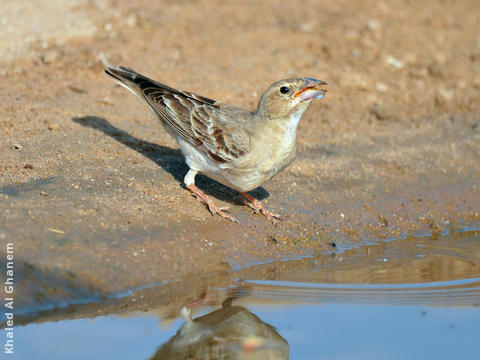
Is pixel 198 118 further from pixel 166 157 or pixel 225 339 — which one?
pixel 225 339

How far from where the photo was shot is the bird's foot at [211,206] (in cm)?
691

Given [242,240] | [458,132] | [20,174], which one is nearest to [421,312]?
[242,240]

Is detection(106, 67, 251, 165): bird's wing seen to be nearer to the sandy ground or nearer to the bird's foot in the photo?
the bird's foot

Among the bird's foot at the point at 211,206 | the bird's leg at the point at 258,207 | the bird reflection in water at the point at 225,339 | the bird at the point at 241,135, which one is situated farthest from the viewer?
the bird's leg at the point at 258,207

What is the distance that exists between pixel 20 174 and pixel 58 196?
1.83ft

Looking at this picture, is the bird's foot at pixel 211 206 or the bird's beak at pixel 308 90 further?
the bird's foot at pixel 211 206

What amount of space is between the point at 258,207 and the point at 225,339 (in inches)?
94.4

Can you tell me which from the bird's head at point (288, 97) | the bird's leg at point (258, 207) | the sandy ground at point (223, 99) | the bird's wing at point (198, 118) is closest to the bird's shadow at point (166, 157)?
the sandy ground at point (223, 99)

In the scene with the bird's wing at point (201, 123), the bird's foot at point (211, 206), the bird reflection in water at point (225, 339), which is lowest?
the bird reflection in water at point (225, 339)

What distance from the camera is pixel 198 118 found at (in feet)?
23.6

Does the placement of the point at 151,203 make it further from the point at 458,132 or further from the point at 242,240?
the point at 458,132

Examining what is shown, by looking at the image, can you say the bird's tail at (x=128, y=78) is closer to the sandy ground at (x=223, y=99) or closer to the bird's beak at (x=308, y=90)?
the sandy ground at (x=223, y=99)

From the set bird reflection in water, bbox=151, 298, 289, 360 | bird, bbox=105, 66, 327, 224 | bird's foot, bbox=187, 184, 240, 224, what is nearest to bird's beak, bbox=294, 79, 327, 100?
bird, bbox=105, 66, 327, 224

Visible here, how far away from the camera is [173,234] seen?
636cm
